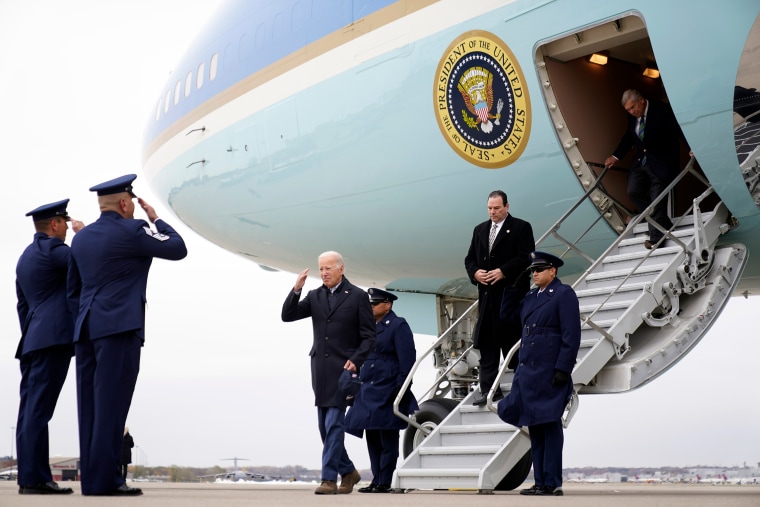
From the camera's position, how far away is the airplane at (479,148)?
6.27m

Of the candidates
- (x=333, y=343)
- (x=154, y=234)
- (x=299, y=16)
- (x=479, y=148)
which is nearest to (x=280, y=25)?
(x=299, y=16)

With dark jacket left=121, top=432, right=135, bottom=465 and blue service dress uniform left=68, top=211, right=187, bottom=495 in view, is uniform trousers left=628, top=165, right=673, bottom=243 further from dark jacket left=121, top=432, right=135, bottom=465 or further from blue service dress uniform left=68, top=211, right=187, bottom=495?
dark jacket left=121, top=432, right=135, bottom=465

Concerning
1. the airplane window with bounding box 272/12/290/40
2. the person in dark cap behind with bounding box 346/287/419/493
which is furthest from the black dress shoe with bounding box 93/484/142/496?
the airplane window with bounding box 272/12/290/40

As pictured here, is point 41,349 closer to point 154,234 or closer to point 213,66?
point 154,234

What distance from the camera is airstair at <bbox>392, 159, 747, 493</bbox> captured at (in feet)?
19.7

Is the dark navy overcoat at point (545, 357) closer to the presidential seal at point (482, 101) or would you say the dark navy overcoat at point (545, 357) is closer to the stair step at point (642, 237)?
the stair step at point (642, 237)

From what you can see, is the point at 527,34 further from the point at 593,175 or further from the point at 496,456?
the point at 496,456

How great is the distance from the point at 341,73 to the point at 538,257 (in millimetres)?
3550

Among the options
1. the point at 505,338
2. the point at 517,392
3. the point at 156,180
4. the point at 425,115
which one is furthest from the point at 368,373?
the point at 156,180

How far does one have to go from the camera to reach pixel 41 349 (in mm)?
5738

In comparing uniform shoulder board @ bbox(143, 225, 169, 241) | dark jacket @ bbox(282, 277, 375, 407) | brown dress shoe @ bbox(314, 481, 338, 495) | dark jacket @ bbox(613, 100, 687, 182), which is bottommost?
brown dress shoe @ bbox(314, 481, 338, 495)

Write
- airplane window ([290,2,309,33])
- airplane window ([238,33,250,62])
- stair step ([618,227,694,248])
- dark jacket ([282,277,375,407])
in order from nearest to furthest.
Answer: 1. dark jacket ([282,277,375,407])
2. stair step ([618,227,694,248])
3. airplane window ([290,2,309,33])
4. airplane window ([238,33,250,62])

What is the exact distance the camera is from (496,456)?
577 cm

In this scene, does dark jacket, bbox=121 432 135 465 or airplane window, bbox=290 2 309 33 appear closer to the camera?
airplane window, bbox=290 2 309 33
